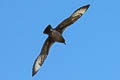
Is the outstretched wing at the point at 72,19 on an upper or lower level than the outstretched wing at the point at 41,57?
upper

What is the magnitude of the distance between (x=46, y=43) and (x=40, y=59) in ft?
4.19

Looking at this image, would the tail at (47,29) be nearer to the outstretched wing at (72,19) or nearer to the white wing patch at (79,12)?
the outstretched wing at (72,19)

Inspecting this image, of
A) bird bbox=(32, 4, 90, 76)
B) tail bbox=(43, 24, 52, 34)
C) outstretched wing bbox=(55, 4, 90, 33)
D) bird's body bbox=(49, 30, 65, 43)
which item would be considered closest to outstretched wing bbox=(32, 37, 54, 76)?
bird bbox=(32, 4, 90, 76)

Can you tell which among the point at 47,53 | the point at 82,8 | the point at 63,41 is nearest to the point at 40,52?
the point at 47,53

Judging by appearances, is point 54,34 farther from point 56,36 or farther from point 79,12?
point 79,12

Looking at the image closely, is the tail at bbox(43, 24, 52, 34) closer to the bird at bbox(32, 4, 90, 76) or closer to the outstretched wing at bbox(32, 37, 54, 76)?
the bird at bbox(32, 4, 90, 76)

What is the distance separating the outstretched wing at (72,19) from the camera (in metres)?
22.6

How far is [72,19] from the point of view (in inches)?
914

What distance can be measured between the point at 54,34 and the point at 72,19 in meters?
1.98

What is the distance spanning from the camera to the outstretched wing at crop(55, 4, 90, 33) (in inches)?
889

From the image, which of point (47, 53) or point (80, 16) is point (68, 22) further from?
point (47, 53)

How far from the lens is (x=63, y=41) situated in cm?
2222

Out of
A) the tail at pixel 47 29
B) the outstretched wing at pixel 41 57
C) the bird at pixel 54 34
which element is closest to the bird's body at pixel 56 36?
the bird at pixel 54 34

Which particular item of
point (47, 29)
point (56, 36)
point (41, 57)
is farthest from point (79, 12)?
point (41, 57)
